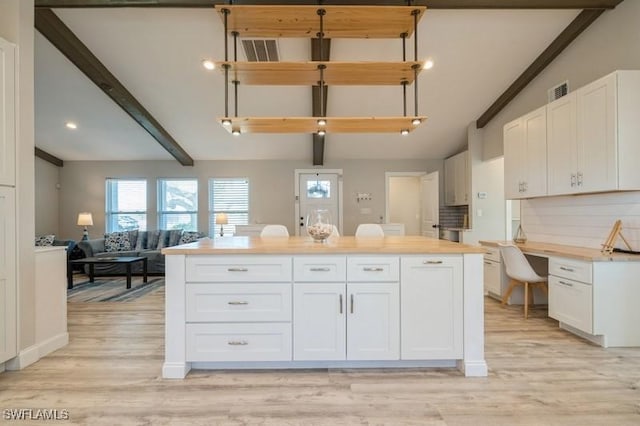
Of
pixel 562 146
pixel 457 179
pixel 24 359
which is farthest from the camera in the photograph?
pixel 457 179

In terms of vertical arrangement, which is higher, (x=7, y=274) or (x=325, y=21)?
(x=325, y=21)

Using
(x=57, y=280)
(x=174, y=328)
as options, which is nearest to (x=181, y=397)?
(x=174, y=328)

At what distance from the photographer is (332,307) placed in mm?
2309

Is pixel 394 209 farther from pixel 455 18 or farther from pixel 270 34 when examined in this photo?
pixel 270 34

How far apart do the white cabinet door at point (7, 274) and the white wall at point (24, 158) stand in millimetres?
55

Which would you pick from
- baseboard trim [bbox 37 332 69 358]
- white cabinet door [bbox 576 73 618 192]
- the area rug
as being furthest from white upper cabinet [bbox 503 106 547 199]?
the area rug

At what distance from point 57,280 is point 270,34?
2768mm

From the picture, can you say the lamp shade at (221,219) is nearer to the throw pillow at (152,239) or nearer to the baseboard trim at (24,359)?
the throw pillow at (152,239)

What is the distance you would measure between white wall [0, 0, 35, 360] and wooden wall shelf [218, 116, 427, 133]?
1.41 m

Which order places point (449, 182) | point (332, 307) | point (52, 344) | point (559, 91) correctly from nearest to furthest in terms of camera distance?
point (332, 307), point (52, 344), point (559, 91), point (449, 182)

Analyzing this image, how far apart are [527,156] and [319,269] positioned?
9.78ft

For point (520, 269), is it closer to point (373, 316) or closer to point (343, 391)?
point (373, 316)

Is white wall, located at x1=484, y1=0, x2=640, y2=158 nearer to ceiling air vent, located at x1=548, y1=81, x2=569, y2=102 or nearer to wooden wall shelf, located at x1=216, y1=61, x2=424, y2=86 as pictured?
ceiling air vent, located at x1=548, y1=81, x2=569, y2=102

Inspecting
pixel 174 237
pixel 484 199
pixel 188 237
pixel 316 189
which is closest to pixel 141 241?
pixel 174 237
